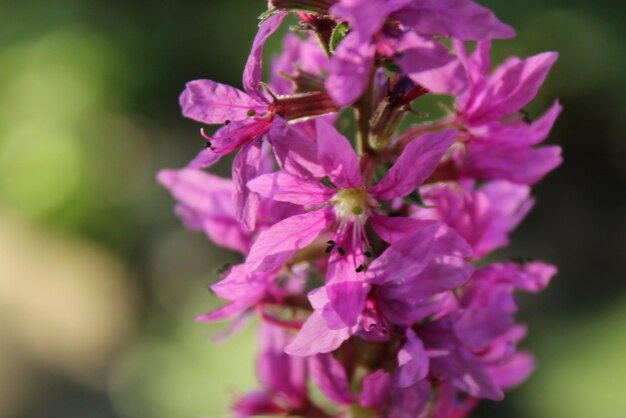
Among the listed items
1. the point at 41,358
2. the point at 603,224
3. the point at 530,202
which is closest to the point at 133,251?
the point at 41,358

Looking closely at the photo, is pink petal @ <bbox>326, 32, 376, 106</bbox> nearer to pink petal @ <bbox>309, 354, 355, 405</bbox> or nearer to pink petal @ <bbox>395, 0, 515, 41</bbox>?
pink petal @ <bbox>395, 0, 515, 41</bbox>

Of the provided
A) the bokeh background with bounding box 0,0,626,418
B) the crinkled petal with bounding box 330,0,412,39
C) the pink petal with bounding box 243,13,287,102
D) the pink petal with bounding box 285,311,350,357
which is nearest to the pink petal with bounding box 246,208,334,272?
the pink petal with bounding box 285,311,350,357

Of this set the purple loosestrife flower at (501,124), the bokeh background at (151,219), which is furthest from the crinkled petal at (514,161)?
the bokeh background at (151,219)

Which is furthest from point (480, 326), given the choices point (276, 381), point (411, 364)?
point (276, 381)

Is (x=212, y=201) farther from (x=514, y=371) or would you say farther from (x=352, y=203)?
(x=514, y=371)

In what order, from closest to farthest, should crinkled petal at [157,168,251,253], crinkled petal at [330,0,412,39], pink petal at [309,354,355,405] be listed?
crinkled petal at [330,0,412,39] → pink petal at [309,354,355,405] → crinkled petal at [157,168,251,253]

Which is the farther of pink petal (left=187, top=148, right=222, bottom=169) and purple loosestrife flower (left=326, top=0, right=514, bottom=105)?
pink petal (left=187, top=148, right=222, bottom=169)

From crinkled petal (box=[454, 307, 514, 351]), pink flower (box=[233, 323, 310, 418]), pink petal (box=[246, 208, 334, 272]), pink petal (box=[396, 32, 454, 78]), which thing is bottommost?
pink flower (box=[233, 323, 310, 418])

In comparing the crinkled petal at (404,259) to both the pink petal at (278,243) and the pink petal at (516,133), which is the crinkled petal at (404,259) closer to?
the pink petal at (278,243)

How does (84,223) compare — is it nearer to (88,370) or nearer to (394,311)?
A: (88,370)
